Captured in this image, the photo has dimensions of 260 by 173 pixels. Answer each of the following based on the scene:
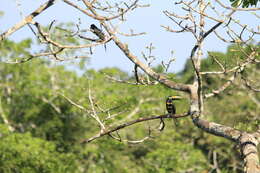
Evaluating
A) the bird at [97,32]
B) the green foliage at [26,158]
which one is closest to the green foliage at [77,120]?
the green foliage at [26,158]

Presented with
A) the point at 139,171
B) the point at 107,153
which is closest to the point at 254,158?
the point at 139,171

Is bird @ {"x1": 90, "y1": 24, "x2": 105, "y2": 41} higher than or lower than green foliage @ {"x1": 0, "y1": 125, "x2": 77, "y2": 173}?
higher

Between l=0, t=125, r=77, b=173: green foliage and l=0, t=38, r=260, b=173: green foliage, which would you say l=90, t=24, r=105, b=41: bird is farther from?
l=0, t=38, r=260, b=173: green foliage

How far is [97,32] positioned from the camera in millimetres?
4242

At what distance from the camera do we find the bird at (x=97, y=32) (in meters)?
4.21

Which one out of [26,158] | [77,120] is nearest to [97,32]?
[26,158]

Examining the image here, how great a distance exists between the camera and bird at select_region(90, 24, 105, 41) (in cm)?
421

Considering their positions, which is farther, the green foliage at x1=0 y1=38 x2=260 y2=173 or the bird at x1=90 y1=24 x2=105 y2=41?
the green foliage at x1=0 y1=38 x2=260 y2=173

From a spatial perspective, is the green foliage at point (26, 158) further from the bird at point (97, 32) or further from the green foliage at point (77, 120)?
the bird at point (97, 32)

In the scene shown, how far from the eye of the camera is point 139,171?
16.0 meters

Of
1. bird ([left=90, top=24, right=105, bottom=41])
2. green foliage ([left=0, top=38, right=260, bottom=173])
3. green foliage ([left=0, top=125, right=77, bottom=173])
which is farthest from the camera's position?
green foliage ([left=0, top=38, right=260, bottom=173])

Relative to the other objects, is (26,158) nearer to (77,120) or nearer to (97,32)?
(77,120)

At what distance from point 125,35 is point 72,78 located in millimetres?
15285

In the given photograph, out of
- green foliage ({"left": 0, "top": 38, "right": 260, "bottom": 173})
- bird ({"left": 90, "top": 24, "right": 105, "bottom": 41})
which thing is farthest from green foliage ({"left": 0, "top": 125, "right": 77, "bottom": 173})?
bird ({"left": 90, "top": 24, "right": 105, "bottom": 41})
